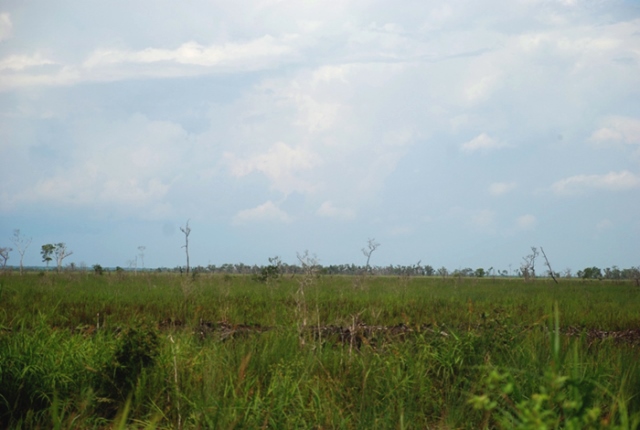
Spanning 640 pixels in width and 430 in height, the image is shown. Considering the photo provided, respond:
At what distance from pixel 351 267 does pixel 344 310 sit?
91.1 metres

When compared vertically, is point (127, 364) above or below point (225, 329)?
above

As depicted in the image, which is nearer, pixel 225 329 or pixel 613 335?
pixel 225 329

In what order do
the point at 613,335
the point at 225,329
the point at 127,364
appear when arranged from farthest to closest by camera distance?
the point at 613,335, the point at 225,329, the point at 127,364

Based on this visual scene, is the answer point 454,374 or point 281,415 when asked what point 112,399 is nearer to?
point 281,415

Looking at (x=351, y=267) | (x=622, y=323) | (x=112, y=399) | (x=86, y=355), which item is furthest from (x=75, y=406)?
(x=351, y=267)

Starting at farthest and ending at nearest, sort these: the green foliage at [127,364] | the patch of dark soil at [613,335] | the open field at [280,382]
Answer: the patch of dark soil at [613,335], the green foliage at [127,364], the open field at [280,382]

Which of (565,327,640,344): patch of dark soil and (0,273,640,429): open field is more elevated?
(0,273,640,429): open field

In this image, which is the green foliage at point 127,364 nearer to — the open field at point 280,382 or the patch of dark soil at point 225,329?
the open field at point 280,382

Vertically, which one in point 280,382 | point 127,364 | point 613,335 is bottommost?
point 613,335

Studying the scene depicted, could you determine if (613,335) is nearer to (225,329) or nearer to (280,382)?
(225,329)

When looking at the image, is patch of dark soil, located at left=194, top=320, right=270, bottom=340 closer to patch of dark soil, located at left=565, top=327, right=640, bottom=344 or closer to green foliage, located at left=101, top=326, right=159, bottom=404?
green foliage, located at left=101, top=326, right=159, bottom=404

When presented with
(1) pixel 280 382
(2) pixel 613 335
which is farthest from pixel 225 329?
(2) pixel 613 335

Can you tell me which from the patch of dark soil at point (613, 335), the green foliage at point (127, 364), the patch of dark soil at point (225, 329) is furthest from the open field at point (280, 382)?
the patch of dark soil at point (613, 335)

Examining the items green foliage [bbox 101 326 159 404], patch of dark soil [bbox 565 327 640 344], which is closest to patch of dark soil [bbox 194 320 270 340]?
green foliage [bbox 101 326 159 404]
